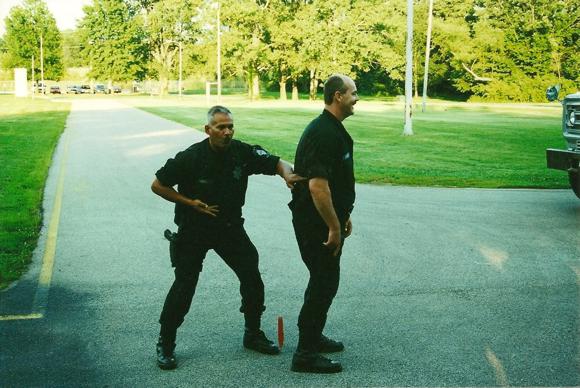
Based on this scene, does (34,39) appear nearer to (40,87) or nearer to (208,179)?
(40,87)

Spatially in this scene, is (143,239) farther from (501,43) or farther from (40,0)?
(40,0)

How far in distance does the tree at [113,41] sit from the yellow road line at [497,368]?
300ft

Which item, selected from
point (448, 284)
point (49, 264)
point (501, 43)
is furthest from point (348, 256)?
point (501, 43)

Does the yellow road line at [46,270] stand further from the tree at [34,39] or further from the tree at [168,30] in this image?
the tree at [34,39]

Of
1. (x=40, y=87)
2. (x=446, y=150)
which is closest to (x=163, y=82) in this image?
(x=40, y=87)

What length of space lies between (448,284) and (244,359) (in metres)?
2.62

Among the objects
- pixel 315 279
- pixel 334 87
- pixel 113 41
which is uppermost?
pixel 113 41

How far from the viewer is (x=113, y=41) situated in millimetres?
91188

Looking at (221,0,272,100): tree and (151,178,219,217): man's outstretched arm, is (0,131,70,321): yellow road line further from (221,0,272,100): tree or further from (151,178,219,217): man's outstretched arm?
(221,0,272,100): tree

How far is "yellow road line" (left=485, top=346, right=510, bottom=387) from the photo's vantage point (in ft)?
14.1

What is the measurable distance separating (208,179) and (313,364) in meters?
Result: 1.41

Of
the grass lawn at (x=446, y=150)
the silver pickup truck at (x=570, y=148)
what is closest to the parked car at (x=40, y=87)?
the grass lawn at (x=446, y=150)

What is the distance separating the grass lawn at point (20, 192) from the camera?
25.4 feet

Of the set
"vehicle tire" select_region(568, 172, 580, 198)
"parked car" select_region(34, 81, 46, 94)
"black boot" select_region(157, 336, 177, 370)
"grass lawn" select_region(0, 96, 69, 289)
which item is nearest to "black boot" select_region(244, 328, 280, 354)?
"black boot" select_region(157, 336, 177, 370)
